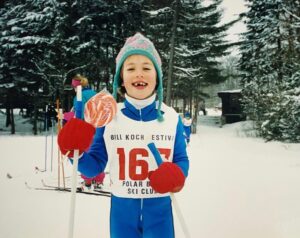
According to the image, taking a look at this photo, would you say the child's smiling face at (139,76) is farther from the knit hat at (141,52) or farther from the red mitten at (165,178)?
the red mitten at (165,178)

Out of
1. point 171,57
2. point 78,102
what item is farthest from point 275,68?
point 78,102

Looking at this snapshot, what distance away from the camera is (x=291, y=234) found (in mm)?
3240

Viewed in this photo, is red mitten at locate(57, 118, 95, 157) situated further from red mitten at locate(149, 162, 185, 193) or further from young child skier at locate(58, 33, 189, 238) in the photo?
red mitten at locate(149, 162, 185, 193)

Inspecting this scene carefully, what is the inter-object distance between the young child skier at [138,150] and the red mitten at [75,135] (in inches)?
6.2

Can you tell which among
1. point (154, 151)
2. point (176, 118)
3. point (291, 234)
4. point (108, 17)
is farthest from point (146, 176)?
point (108, 17)

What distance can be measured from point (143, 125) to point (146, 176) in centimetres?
30

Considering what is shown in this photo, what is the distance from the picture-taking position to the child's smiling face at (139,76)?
6.13ft

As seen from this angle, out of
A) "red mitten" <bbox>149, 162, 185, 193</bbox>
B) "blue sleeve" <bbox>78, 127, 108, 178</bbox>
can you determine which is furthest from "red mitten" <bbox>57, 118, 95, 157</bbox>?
"red mitten" <bbox>149, 162, 185, 193</bbox>

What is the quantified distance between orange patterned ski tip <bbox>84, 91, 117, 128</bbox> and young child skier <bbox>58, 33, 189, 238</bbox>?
20cm

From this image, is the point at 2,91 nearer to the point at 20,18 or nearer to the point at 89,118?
the point at 20,18

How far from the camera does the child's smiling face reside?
6.13 ft

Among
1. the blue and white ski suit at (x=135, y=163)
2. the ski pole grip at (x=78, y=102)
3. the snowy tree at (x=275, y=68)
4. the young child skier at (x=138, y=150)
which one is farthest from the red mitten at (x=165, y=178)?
the snowy tree at (x=275, y=68)

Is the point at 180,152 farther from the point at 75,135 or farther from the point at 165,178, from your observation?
the point at 75,135

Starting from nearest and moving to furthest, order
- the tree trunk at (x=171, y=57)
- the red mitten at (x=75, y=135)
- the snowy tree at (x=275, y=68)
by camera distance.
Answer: the red mitten at (x=75, y=135), the snowy tree at (x=275, y=68), the tree trunk at (x=171, y=57)
